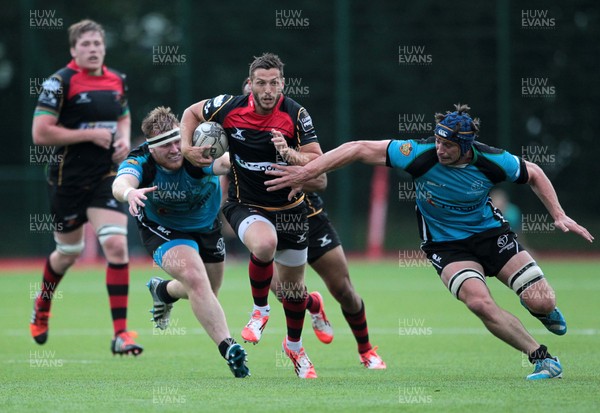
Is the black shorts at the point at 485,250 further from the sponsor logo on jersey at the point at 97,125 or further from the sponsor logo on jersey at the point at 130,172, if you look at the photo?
the sponsor logo on jersey at the point at 97,125

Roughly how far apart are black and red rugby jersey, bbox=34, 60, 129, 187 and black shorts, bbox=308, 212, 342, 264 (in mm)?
2481

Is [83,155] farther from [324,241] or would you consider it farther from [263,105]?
[263,105]

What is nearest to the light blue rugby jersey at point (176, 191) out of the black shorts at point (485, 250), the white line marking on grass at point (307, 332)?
the black shorts at point (485, 250)

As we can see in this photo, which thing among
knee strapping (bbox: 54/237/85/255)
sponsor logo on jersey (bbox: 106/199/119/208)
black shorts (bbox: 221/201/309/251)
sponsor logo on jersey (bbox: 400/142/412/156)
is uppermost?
sponsor logo on jersey (bbox: 400/142/412/156)

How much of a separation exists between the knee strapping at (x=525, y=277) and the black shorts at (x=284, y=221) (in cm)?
169

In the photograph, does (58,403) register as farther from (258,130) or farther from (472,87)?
(472,87)

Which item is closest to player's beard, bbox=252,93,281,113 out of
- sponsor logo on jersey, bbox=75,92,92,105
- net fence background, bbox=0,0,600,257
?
sponsor logo on jersey, bbox=75,92,92,105

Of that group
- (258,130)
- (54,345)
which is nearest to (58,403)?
(258,130)

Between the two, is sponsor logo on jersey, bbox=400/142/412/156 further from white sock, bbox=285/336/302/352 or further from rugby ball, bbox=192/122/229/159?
white sock, bbox=285/336/302/352

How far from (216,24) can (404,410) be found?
18019 mm

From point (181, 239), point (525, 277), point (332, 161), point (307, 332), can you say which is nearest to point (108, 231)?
point (181, 239)

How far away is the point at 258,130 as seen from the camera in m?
7.98

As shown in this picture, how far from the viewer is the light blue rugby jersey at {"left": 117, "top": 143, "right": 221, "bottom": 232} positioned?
8.13 metres

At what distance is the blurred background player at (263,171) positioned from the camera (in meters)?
7.80
